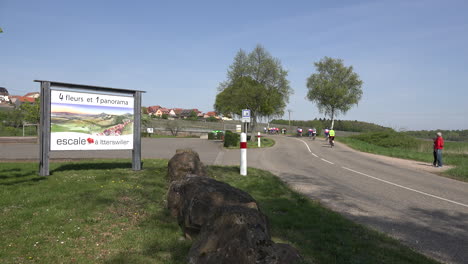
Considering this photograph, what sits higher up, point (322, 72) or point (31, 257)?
point (322, 72)

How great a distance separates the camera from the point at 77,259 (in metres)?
3.45

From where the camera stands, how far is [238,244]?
9.49ft

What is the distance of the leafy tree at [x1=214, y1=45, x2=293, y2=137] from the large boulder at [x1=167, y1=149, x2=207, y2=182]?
90.2ft

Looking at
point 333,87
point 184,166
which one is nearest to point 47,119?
point 184,166

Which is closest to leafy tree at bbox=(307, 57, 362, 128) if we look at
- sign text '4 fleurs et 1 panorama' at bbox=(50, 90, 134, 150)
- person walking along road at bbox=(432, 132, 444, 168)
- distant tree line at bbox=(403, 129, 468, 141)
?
distant tree line at bbox=(403, 129, 468, 141)

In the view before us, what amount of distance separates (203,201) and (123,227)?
1.47 m

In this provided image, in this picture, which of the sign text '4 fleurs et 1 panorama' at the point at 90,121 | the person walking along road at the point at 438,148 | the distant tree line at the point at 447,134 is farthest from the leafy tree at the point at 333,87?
the sign text '4 fleurs et 1 panorama' at the point at 90,121

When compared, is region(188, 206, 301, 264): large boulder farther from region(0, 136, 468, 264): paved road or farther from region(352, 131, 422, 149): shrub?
region(352, 131, 422, 149): shrub

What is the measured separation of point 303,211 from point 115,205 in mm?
3572

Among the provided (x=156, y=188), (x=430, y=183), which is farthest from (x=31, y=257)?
(x=430, y=183)

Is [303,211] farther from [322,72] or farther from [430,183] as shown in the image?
[322,72]

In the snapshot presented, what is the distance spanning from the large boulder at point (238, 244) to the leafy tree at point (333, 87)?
4658 centimetres

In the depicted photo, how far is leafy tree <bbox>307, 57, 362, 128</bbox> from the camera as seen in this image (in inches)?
1861

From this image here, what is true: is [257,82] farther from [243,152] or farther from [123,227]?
[123,227]
